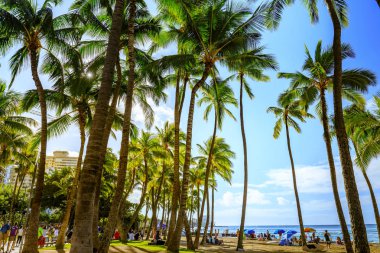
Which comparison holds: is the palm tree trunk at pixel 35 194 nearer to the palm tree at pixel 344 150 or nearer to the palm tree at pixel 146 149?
the palm tree at pixel 344 150

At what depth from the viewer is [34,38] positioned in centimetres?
1351

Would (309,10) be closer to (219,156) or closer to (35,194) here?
(35,194)

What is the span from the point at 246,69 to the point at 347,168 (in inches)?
551

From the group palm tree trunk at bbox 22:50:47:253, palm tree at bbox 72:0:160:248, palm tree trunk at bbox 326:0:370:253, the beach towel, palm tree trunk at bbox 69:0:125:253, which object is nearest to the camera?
palm tree trunk at bbox 69:0:125:253

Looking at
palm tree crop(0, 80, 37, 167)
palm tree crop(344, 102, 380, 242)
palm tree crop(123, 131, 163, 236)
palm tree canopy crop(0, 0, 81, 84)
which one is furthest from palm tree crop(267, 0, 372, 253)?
palm tree crop(123, 131, 163, 236)

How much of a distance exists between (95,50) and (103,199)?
100 feet

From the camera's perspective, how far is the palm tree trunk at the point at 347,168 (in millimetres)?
8312

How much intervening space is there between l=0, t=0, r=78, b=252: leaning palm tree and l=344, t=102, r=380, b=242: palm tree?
597 inches

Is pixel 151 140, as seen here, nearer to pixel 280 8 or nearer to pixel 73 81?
pixel 73 81

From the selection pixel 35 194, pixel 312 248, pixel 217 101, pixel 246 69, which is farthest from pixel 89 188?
pixel 312 248

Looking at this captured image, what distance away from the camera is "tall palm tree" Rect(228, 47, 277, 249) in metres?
16.7

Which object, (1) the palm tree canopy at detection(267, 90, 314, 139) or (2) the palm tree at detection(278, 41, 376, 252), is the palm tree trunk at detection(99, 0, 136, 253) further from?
(1) the palm tree canopy at detection(267, 90, 314, 139)

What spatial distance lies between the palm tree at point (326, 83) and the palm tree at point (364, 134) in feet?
3.82

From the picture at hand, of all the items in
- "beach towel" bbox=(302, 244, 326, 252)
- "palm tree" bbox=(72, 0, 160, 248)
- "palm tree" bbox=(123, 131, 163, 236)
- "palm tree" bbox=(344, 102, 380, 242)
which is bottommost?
"beach towel" bbox=(302, 244, 326, 252)
